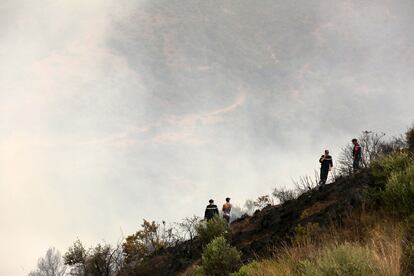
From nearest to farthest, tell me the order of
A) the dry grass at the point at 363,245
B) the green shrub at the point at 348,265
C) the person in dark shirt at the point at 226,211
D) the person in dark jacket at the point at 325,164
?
the green shrub at the point at 348,265
the dry grass at the point at 363,245
the person in dark jacket at the point at 325,164
the person in dark shirt at the point at 226,211

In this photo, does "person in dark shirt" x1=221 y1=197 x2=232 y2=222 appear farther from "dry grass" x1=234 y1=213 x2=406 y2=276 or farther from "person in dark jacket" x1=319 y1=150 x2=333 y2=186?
"dry grass" x1=234 y1=213 x2=406 y2=276

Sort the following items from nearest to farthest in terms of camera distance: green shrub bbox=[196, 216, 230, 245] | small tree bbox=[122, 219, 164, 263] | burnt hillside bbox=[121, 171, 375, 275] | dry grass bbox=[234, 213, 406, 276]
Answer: dry grass bbox=[234, 213, 406, 276] → burnt hillside bbox=[121, 171, 375, 275] → green shrub bbox=[196, 216, 230, 245] → small tree bbox=[122, 219, 164, 263]

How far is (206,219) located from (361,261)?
621 inches

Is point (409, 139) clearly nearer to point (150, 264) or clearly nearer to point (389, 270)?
point (150, 264)

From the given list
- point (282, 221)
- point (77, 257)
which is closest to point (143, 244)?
point (77, 257)

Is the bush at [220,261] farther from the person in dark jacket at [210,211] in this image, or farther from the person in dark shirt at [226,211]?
the person in dark shirt at [226,211]

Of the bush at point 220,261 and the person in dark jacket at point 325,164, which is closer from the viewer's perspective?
the bush at point 220,261

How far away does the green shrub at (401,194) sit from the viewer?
8.18m

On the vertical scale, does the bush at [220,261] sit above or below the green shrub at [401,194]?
below

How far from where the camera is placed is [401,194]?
8516 mm

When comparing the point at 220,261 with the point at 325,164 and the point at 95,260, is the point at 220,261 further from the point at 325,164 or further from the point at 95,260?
the point at 95,260

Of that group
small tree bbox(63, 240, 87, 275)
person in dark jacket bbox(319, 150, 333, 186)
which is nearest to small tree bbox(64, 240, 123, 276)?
small tree bbox(63, 240, 87, 275)

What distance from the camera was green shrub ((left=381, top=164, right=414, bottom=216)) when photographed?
8.18 meters

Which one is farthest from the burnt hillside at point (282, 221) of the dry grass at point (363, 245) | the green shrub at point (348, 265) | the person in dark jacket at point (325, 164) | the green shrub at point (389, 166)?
the green shrub at point (348, 265)
